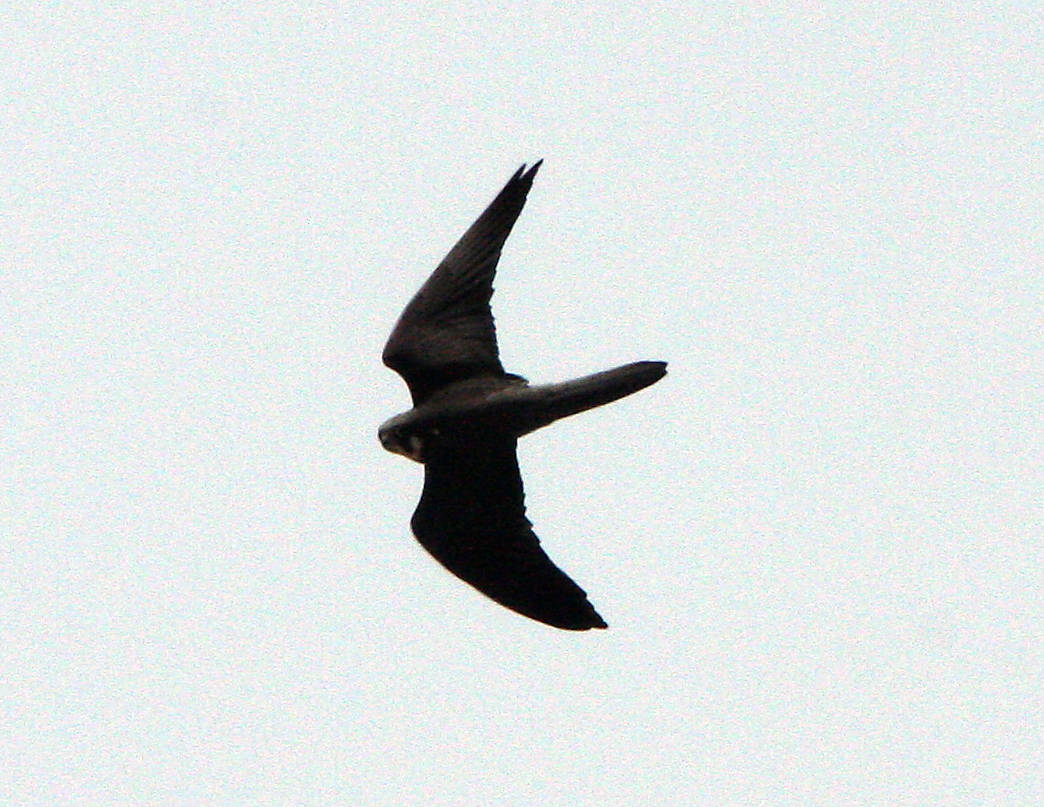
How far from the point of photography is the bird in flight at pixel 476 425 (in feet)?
43.7

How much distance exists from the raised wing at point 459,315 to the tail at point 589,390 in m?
0.81

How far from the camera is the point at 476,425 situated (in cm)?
1354

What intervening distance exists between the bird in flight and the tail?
1cm

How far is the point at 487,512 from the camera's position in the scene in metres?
13.7

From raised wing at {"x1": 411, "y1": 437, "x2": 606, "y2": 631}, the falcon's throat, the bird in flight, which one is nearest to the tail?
the bird in flight

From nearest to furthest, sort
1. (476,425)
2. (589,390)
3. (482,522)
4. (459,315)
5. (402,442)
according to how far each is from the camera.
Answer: (589,390)
(476,425)
(482,522)
(402,442)
(459,315)

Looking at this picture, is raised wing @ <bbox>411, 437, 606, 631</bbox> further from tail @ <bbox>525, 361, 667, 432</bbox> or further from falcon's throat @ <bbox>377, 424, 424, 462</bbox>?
tail @ <bbox>525, 361, 667, 432</bbox>

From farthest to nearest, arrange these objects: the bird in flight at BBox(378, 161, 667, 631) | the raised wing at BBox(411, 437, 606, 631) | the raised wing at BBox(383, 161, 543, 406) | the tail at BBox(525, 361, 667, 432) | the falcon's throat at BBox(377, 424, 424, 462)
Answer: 1. the raised wing at BBox(383, 161, 543, 406)
2. the falcon's throat at BBox(377, 424, 424, 462)
3. the raised wing at BBox(411, 437, 606, 631)
4. the bird in flight at BBox(378, 161, 667, 631)
5. the tail at BBox(525, 361, 667, 432)

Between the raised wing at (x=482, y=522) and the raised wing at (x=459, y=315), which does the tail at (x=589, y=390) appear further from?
the raised wing at (x=459, y=315)

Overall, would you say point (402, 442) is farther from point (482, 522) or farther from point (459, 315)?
point (459, 315)

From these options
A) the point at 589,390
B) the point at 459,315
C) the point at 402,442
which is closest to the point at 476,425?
the point at 402,442

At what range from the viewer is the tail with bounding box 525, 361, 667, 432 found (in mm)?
12336

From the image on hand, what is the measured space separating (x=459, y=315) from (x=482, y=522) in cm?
147

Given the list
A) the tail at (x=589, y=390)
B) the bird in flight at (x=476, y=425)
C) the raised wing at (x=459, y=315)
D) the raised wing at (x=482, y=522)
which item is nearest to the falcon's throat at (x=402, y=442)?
the bird in flight at (x=476, y=425)
